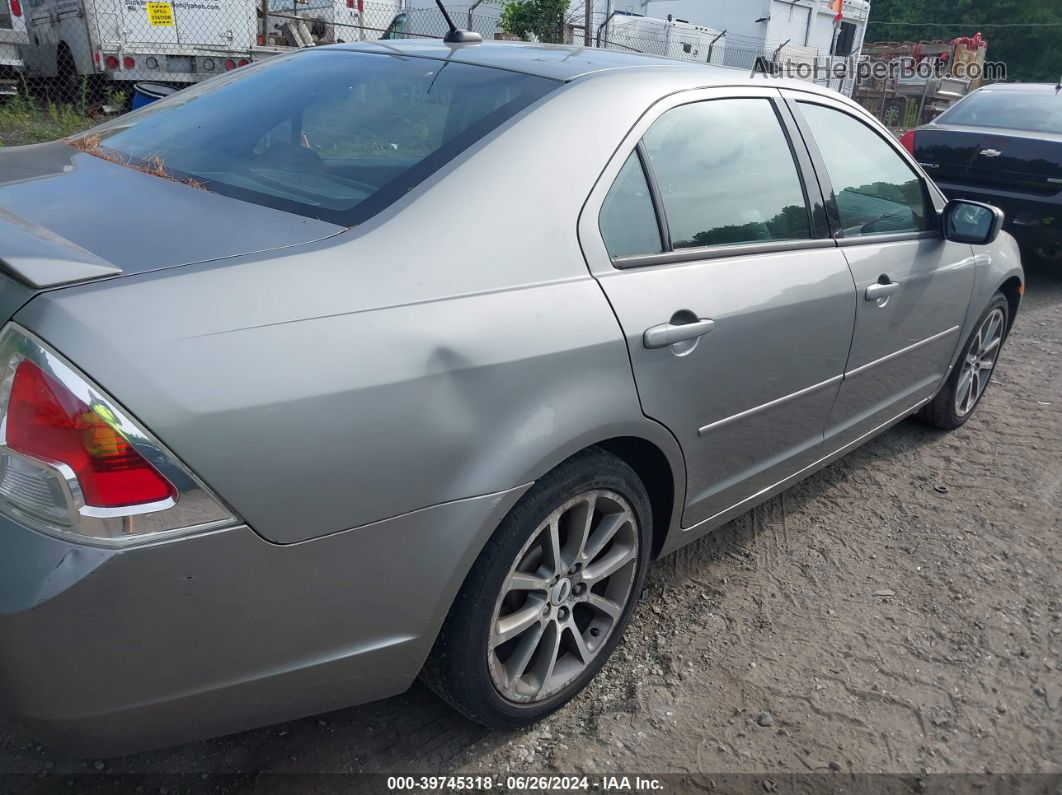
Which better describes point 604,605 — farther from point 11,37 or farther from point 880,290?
point 11,37

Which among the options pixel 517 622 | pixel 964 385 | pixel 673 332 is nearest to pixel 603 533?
pixel 517 622

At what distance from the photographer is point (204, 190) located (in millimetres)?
2033

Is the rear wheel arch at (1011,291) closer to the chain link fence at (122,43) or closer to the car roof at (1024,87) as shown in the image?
the car roof at (1024,87)

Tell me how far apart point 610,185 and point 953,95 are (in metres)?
18.7

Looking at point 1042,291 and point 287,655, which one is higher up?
A: point 287,655

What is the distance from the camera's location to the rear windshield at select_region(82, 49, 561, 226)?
201 centimetres

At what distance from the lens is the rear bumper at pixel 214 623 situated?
1.41 meters

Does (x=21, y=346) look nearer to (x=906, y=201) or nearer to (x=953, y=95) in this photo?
(x=906, y=201)

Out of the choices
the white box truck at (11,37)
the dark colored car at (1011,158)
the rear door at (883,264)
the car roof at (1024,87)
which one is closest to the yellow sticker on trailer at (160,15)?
the white box truck at (11,37)

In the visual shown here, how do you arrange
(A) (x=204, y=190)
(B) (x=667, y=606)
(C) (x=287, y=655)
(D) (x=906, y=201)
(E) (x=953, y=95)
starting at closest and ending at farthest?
(C) (x=287, y=655) < (A) (x=204, y=190) < (B) (x=667, y=606) < (D) (x=906, y=201) < (E) (x=953, y=95)

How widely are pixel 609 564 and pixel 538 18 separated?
36.3 feet

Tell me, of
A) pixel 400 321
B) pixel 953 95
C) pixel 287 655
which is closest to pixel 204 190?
pixel 400 321

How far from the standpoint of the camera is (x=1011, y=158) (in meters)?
6.76

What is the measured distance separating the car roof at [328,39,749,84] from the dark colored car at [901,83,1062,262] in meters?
4.95
